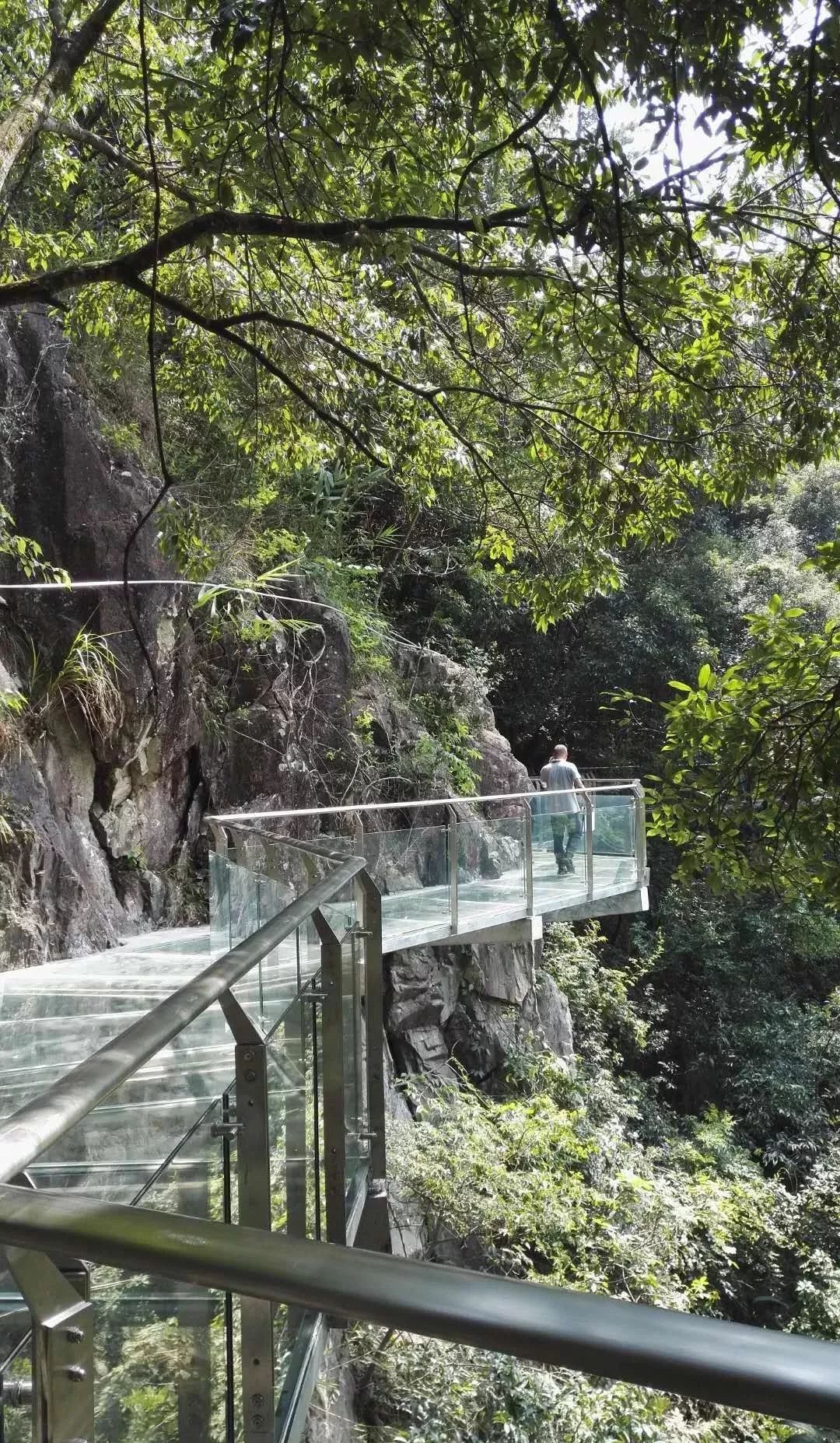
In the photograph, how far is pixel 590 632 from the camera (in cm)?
1997

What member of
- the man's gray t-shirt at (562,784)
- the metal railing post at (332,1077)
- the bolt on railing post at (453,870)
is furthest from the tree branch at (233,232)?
the man's gray t-shirt at (562,784)

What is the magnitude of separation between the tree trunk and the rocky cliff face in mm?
4465

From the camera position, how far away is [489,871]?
1008 cm

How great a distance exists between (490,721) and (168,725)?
6.26 metres

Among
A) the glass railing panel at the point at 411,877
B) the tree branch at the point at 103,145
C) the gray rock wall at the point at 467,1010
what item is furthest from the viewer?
the gray rock wall at the point at 467,1010

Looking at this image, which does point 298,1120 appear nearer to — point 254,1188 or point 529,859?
point 254,1188

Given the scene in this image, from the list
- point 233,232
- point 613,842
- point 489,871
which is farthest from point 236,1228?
point 613,842

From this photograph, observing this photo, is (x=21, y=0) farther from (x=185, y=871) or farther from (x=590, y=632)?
(x=590, y=632)

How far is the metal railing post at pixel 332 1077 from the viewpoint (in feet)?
9.49

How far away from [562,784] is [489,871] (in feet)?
7.67

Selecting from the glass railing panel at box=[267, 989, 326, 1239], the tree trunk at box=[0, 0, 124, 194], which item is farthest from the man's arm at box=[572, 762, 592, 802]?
the glass railing panel at box=[267, 989, 326, 1239]

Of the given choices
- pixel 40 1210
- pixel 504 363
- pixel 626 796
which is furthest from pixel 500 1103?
pixel 40 1210

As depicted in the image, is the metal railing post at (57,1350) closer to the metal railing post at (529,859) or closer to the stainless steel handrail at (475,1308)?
the stainless steel handrail at (475,1308)

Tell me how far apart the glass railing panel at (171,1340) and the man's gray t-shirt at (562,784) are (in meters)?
9.43
